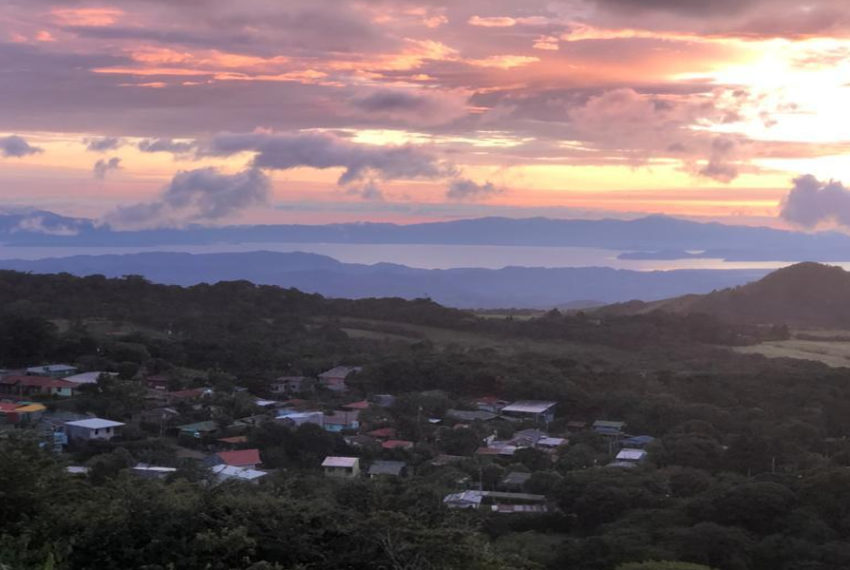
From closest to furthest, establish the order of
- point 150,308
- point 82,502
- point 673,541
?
point 82,502 → point 673,541 → point 150,308

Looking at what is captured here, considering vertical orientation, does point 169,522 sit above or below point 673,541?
above

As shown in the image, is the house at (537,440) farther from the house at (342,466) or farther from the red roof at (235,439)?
the red roof at (235,439)

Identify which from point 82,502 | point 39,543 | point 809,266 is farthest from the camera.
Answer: point 809,266

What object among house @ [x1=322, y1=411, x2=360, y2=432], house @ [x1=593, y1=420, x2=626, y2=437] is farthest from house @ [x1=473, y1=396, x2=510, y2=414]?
house @ [x1=322, y1=411, x2=360, y2=432]

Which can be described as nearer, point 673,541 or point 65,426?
point 673,541

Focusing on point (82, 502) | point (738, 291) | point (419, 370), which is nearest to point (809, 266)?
point (738, 291)

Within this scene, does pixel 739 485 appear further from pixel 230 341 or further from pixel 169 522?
pixel 230 341

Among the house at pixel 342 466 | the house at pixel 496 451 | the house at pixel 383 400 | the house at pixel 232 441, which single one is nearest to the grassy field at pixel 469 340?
the house at pixel 383 400
